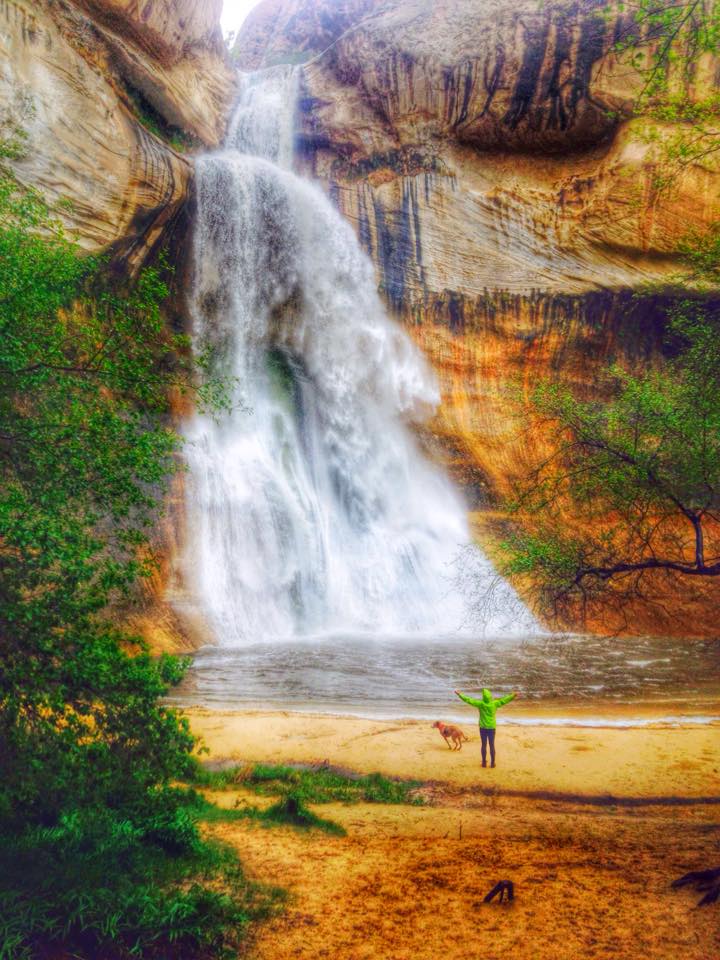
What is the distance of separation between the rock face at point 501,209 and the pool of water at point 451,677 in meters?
8.07

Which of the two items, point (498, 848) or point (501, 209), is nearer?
point (498, 848)

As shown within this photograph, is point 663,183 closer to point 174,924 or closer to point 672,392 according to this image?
point 672,392

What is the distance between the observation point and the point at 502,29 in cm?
2392

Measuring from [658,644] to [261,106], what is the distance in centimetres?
2589

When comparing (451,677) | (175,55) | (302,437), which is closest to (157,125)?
(175,55)

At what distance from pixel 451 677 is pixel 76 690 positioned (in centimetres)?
998

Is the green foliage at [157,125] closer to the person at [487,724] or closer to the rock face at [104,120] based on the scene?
the rock face at [104,120]

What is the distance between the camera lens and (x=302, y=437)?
74.2 ft

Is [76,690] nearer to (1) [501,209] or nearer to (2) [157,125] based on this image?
(2) [157,125]

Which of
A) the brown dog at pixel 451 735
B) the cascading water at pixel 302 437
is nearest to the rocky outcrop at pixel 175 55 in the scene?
the cascading water at pixel 302 437

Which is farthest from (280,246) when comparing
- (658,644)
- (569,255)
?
(658,644)

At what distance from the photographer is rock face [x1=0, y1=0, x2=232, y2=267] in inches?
640

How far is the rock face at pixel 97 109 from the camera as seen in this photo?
16266 millimetres

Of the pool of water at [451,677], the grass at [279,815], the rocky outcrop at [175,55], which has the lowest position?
the pool of water at [451,677]
